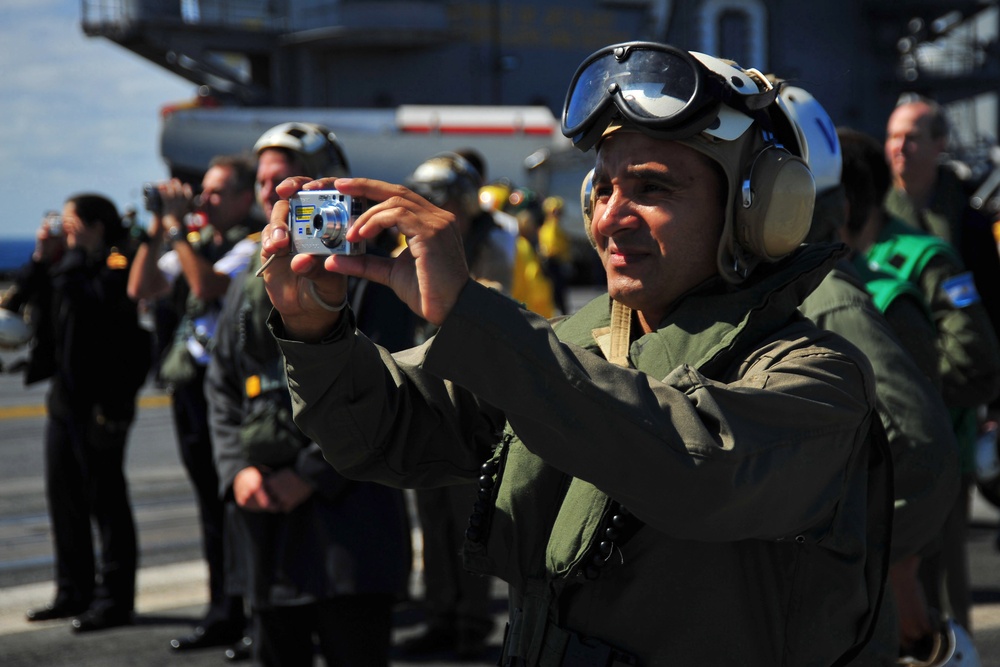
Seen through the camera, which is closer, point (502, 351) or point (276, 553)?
point (502, 351)

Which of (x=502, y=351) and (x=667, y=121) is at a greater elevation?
(x=667, y=121)

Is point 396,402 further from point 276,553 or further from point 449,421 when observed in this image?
point 276,553

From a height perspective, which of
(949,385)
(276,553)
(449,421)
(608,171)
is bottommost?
(276,553)

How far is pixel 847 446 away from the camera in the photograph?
5.90 feet

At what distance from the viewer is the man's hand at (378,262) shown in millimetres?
1587

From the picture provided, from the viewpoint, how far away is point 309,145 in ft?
13.0

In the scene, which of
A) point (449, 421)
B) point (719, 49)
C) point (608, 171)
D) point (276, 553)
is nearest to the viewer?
point (608, 171)

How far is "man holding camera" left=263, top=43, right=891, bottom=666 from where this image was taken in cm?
158

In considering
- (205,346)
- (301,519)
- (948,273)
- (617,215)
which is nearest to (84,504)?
(205,346)

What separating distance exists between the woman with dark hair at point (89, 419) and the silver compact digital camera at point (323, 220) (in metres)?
4.32

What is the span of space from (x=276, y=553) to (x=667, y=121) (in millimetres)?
2361

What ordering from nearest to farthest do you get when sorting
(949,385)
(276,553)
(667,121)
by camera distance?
(667,121) < (276,553) < (949,385)

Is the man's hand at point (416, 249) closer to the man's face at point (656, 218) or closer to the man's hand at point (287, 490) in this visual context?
the man's face at point (656, 218)

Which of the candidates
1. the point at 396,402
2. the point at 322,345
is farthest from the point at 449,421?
the point at 322,345
